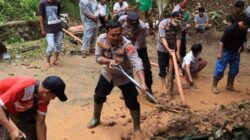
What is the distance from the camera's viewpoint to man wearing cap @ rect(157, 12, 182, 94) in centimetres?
775

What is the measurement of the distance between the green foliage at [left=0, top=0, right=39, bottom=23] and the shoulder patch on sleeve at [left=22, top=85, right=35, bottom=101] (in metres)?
8.72

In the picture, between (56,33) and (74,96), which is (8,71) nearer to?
(56,33)

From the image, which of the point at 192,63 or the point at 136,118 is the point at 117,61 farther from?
the point at 192,63

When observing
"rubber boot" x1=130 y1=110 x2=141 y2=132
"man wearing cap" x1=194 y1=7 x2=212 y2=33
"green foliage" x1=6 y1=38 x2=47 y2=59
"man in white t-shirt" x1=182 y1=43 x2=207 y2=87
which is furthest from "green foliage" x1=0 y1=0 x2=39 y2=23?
"rubber boot" x1=130 y1=110 x2=141 y2=132

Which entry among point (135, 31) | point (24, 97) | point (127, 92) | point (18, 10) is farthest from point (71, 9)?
point (24, 97)

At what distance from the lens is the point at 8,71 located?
959 cm

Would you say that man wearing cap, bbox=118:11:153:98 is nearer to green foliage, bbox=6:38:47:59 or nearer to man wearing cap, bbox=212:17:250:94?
man wearing cap, bbox=212:17:250:94

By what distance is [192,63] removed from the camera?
9023 mm

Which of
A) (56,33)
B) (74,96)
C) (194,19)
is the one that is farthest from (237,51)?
(194,19)

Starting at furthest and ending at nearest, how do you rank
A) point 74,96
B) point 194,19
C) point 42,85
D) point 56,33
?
point 194,19, point 56,33, point 74,96, point 42,85

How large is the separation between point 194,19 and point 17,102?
1046 cm

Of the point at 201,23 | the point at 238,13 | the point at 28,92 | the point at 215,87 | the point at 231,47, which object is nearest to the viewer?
the point at 28,92

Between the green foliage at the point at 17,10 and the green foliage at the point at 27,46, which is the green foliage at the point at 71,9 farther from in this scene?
the green foliage at the point at 27,46

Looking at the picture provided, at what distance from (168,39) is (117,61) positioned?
227 centimetres
